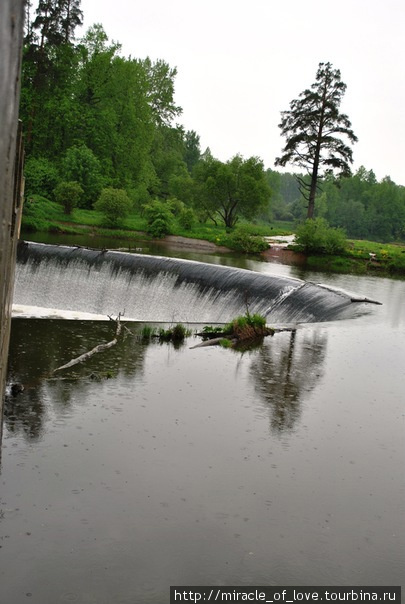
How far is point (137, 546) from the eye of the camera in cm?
518

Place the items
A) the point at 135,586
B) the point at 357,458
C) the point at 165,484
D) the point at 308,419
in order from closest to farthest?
the point at 135,586
the point at 165,484
the point at 357,458
the point at 308,419

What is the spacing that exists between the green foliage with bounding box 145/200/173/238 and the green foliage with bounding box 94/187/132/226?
161cm

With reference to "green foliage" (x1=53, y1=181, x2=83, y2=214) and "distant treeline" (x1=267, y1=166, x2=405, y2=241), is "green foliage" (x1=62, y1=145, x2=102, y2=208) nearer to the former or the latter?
"green foliage" (x1=53, y1=181, x2=83, y2=214)

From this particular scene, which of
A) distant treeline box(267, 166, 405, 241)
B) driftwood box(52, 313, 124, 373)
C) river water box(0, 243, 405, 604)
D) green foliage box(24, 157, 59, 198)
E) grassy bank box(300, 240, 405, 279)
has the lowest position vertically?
river water box(0, 243, 405, 604)

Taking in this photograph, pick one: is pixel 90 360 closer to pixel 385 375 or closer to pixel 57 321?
pixel 57 321

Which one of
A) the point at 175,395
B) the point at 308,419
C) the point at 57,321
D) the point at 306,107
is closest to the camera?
the point at 308,419

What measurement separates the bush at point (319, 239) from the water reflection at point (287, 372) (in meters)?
19.9

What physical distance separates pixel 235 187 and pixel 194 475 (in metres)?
41.6

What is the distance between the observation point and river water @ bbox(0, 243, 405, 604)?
4.98 meters

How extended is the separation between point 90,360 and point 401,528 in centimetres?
590

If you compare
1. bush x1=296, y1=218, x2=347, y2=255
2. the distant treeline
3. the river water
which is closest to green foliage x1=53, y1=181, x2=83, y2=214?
bush x1=296, y1=218, x2=347, y2=255

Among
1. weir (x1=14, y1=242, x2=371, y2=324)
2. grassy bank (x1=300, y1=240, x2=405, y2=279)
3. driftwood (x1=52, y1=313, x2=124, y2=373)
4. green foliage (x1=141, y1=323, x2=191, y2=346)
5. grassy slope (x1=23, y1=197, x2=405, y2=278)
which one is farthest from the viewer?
grassy slope (x1=23, y1=197, x2=405, y2=278)

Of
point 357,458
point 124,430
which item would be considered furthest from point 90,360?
point 357,458

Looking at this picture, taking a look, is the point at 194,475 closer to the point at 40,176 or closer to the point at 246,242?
the point at 246,242
